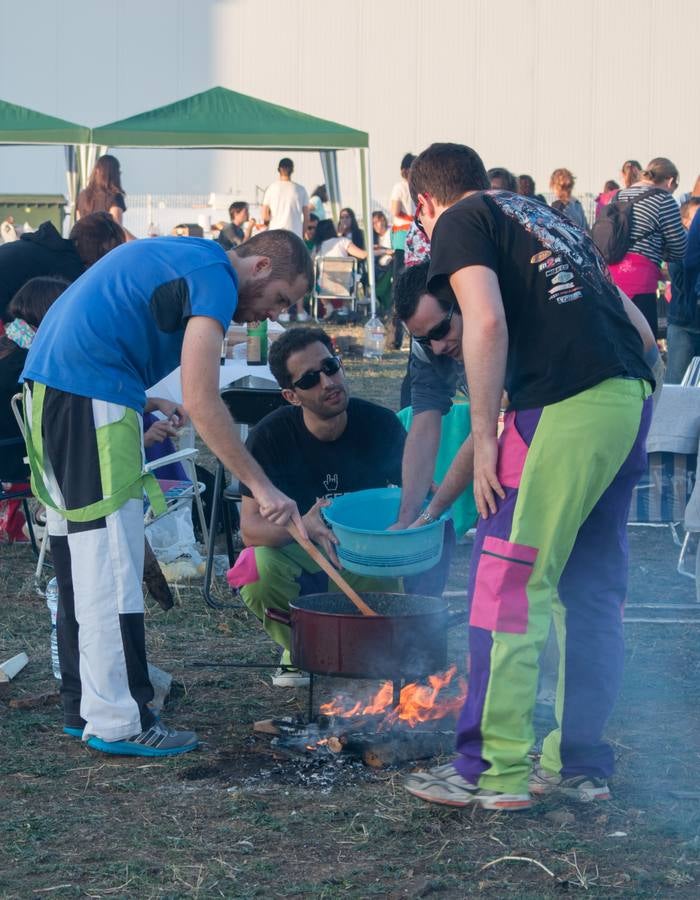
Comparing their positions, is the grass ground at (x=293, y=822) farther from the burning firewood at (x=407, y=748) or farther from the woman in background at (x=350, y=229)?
the woman in background at (x=350, y=229)

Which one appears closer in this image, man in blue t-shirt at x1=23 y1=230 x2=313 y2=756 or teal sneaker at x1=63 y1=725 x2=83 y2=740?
man in blue t-shirt at x1=23 y1=230 x2=313 y2=756

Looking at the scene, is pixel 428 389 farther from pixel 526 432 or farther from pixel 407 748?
pixel 526 432

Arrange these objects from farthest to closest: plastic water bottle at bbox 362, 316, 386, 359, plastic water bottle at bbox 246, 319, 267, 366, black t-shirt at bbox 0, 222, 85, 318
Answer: plastic water bottle at bbox 362, 316, 386, 359, plastic water bottle at bbox 246, 319, 267, 366, black t-shirt at bbox 0, 222, 85, 318

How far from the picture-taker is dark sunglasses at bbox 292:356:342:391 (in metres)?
4.15

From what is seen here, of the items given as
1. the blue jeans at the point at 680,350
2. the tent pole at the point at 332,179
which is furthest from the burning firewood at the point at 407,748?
the tent pole at the point at 332,179

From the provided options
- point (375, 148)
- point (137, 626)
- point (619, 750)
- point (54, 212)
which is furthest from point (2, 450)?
point (375, 148)

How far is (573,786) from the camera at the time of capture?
321 cm

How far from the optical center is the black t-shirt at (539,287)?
2934 mm

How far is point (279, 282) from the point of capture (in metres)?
3.48

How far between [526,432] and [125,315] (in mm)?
1221

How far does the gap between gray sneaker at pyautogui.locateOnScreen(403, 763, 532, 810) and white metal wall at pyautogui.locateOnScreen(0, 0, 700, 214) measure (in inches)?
1037

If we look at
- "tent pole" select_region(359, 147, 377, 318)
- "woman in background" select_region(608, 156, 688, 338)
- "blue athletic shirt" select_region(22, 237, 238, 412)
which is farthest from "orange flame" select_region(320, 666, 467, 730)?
"tent pole" select_region(359, 147, 377, 318)

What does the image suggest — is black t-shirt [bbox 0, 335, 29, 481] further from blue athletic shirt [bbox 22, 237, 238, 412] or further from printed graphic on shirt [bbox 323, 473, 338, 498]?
blue athletic shirt [bbox 22, 237, 238, 412]

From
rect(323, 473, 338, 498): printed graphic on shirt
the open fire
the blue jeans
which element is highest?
the blue jeans
